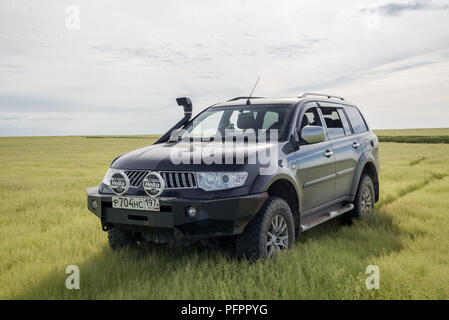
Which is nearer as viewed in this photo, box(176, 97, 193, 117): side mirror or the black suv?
the black suv

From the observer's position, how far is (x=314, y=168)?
4996mm

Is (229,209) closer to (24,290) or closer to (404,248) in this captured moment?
(24,290)

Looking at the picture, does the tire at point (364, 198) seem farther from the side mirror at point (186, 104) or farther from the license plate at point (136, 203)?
the license plate at point (136, 203)

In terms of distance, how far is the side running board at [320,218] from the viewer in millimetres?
4758

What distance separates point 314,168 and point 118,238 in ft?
7.98

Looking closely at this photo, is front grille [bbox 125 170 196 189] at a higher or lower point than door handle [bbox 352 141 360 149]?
lower

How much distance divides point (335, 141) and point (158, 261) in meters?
2.93

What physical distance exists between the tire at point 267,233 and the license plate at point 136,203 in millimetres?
855

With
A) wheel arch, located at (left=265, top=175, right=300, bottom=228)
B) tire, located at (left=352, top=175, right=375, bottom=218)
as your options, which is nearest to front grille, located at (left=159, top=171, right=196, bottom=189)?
wheel arch, located at (left=265, top=175, right=300, bottom=228)

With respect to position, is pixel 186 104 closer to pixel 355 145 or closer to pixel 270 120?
pixel 270 120

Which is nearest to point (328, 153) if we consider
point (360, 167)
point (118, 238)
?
point (360, 167)

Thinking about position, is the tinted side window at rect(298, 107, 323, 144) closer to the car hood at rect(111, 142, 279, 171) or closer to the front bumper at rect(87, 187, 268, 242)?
the car hood at rect(111, 142, 279, 171)

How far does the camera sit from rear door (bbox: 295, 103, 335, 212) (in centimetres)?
475

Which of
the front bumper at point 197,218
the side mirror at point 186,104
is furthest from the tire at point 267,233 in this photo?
the side mirror at point 186,104
